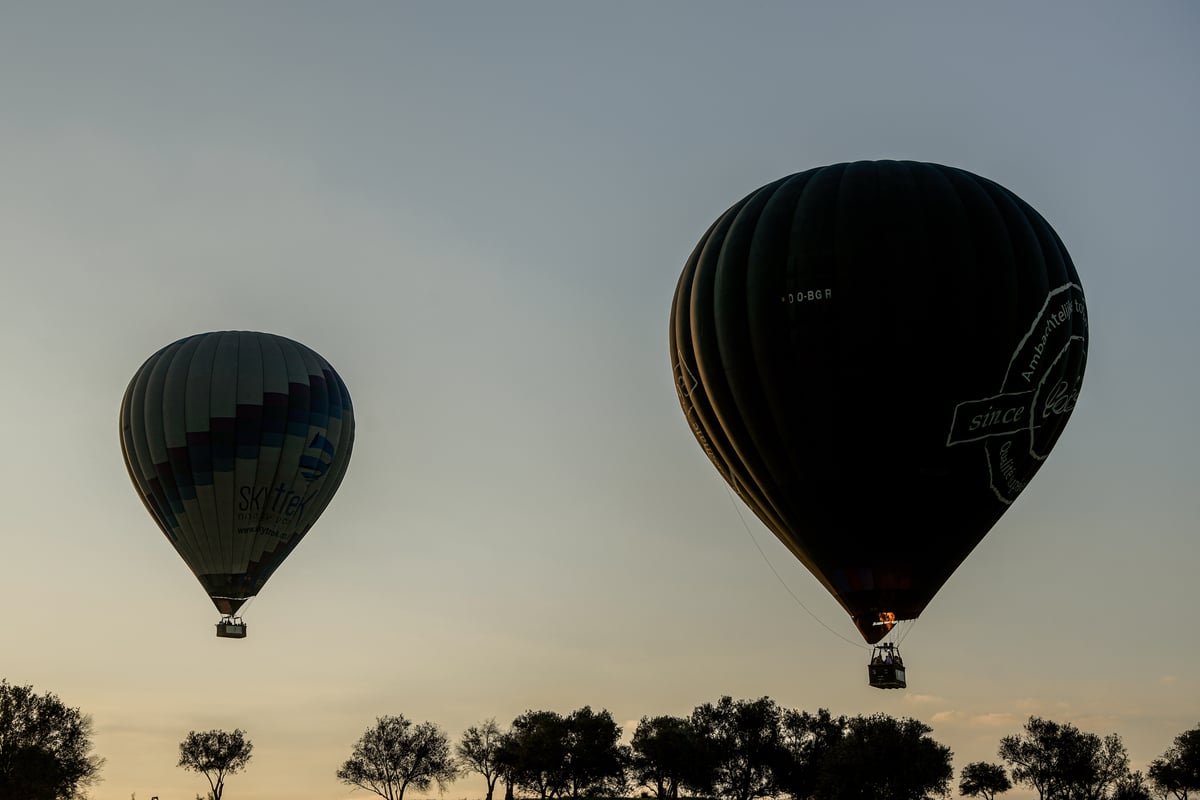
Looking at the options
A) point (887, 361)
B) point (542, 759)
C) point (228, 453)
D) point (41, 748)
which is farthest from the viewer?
point (542, 759)

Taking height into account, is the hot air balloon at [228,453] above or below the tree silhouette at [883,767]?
above

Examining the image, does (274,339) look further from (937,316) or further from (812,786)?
(812,786)

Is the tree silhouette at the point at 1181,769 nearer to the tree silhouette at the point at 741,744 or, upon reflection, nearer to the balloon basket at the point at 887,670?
the tree silhouette at the point at 741,744

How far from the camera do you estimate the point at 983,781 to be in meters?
115

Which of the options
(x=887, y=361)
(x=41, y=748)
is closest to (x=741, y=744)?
(x=41, y=748)

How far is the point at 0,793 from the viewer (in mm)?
76938

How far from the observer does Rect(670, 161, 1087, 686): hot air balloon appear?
40.2 meters

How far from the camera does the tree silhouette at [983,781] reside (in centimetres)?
11438

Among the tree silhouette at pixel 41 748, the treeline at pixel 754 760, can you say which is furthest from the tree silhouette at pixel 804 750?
the tree silhouette at pixel 41 748

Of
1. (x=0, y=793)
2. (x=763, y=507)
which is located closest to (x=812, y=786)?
(x=0, y=793)

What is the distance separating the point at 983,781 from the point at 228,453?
76324 mm

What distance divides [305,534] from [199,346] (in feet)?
30.7

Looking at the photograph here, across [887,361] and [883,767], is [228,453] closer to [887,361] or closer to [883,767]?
[887,361]

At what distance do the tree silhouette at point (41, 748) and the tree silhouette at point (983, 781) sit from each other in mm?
65873
